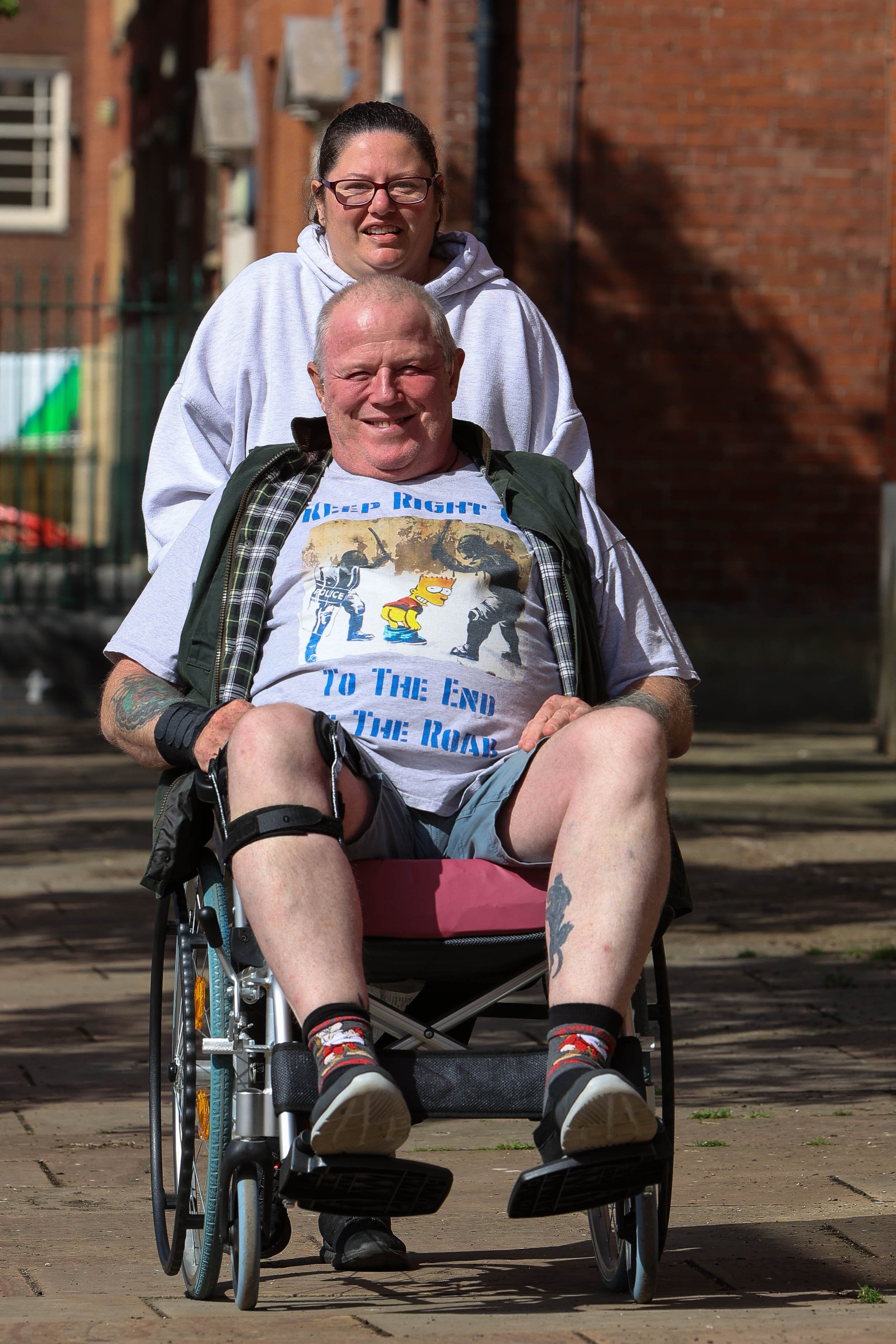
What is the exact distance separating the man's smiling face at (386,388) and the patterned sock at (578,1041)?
1124 mm

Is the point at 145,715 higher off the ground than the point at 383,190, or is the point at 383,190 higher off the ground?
the point at 383,190

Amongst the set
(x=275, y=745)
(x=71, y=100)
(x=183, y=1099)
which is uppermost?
(x=71, y=100)

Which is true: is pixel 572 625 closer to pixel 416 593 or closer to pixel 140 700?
pixel 416 593

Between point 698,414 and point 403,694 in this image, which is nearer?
point 403,694

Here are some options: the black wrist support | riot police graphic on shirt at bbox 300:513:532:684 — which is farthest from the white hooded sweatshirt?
the black wrist support

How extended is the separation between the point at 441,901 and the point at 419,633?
523 mm

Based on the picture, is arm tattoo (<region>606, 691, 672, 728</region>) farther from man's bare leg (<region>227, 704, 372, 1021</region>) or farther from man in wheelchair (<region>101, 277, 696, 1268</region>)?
man's bare leg (<region>227, 704, 372, 1021</region>)

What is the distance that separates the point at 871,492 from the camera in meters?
14.2

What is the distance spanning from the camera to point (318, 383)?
405 cm

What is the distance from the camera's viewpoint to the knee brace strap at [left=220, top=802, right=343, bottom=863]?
336cm

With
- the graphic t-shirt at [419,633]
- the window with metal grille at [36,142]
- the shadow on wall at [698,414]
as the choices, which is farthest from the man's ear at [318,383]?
the window with metal grille at [36,142]

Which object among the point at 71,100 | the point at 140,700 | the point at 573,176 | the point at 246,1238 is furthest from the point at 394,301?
the point at 71,100

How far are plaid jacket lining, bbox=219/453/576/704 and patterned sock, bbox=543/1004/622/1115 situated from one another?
74 centimetres

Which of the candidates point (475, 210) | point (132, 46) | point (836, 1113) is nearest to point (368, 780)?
point (836, 1113)
